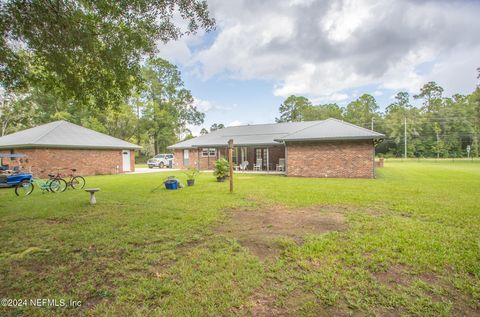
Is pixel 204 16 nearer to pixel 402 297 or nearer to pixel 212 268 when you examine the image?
pixel 212 268

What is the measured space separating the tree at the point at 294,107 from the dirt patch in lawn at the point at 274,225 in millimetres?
50741

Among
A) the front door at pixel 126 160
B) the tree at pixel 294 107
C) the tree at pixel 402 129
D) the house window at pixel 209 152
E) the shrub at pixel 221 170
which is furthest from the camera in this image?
the tree at pixel 294 107

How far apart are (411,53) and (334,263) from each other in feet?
54.3

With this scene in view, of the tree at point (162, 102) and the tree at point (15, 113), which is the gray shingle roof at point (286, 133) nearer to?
the tree at point (162, 102)

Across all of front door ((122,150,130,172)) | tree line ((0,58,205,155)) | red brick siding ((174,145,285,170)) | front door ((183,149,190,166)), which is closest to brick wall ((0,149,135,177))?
front door ((122,150,130,172))

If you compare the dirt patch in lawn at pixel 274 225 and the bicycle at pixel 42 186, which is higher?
the bicycle at pixel 42 186

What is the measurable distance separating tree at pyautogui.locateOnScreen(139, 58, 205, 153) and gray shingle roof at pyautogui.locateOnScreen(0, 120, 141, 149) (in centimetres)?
1755

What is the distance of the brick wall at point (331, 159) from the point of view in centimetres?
1420

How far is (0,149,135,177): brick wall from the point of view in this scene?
52.5 ft

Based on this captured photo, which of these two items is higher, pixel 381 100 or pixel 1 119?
pixel 381 100

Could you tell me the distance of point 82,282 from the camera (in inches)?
120

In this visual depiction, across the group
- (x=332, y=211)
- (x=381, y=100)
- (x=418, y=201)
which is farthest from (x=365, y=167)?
(x=381, y=100)

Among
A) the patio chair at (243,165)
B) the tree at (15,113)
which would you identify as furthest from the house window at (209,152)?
the tree at (15,113)

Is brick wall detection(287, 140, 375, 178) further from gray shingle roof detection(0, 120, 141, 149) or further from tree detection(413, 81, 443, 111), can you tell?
tree detection(413, 81, 443, 111)
